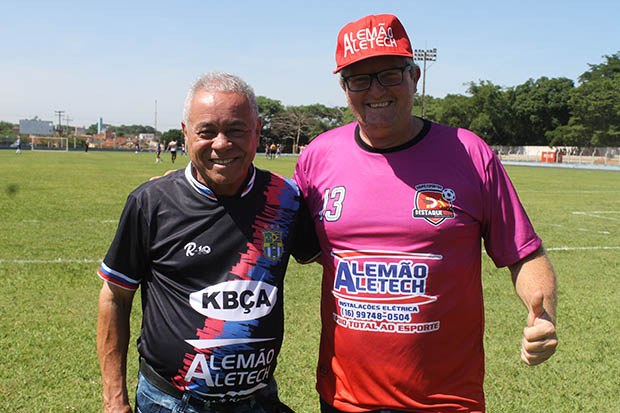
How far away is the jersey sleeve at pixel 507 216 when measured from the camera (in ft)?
7.95

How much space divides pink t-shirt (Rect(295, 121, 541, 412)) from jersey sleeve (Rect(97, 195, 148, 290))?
803 mm

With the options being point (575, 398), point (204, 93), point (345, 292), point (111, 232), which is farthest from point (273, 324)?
point (111, 232)

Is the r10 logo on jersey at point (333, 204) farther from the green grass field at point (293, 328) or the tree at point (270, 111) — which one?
the tree at point (270, 111)

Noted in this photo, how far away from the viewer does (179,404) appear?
2.31 m

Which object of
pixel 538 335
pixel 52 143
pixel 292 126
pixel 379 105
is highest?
pixel 292 126

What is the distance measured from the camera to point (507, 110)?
84625mm

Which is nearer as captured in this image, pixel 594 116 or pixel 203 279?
pixel 203 279

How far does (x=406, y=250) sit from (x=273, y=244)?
0.56 meters

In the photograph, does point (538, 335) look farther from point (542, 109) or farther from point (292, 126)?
point (292, 126)

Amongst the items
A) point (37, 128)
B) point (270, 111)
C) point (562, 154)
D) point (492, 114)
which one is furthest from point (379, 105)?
point (37, 128)

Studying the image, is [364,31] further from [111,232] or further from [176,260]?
[111,232]

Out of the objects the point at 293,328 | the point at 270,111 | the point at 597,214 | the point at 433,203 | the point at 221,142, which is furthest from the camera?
the point at 270,111

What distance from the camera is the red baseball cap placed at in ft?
8.22

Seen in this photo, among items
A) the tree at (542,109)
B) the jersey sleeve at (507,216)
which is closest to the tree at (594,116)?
the tree at (542,109)
